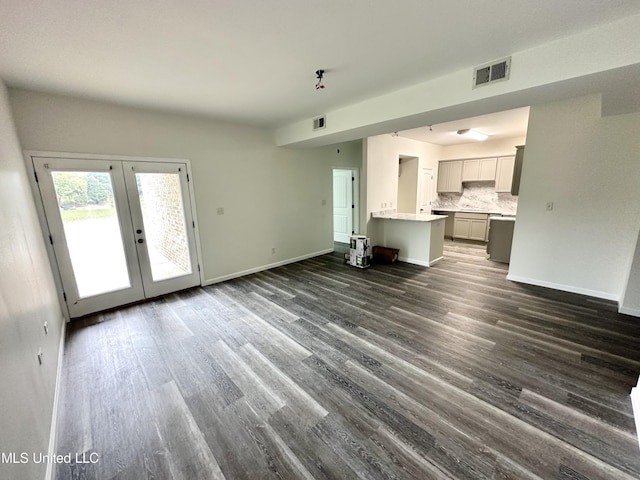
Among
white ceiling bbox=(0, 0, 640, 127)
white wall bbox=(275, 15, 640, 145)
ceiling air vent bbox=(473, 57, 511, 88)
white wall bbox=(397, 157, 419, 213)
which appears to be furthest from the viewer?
white wall bbox=(397, 157, 419, 213)

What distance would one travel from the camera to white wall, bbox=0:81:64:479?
3.84ft

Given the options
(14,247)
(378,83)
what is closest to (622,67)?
(378,83)

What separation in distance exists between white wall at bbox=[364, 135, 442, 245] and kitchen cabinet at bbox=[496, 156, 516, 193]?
2.13 m

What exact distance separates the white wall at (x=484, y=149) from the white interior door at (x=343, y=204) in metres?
3.20

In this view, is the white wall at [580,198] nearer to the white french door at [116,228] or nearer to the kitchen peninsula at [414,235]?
the kitchen peninsula at [414,235]

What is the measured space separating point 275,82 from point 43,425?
3.35 m

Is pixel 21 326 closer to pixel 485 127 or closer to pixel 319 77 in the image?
pixel 319 77

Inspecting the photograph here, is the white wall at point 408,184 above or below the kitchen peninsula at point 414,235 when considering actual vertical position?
above

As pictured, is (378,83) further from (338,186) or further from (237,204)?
(338,186)

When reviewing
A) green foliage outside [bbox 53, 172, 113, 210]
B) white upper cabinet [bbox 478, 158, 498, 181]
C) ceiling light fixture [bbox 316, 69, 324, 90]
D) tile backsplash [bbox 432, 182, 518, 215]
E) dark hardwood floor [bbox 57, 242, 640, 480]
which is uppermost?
ceiling light fixture [bbox 316, 69, 324, 90]

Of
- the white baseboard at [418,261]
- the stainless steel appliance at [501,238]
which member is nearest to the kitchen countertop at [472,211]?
the stainless steel appliance at [501,238]

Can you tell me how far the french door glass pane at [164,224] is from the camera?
3.76 m

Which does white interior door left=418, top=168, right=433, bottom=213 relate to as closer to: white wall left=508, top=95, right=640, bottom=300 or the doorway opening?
the doorway opening

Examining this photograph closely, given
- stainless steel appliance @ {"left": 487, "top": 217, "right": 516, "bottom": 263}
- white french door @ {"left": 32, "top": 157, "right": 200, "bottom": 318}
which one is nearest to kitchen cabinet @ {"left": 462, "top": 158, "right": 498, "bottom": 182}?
stainless steel appliance @ {"left": 487, "top": 217, "right": 516, "bottom": 263}
